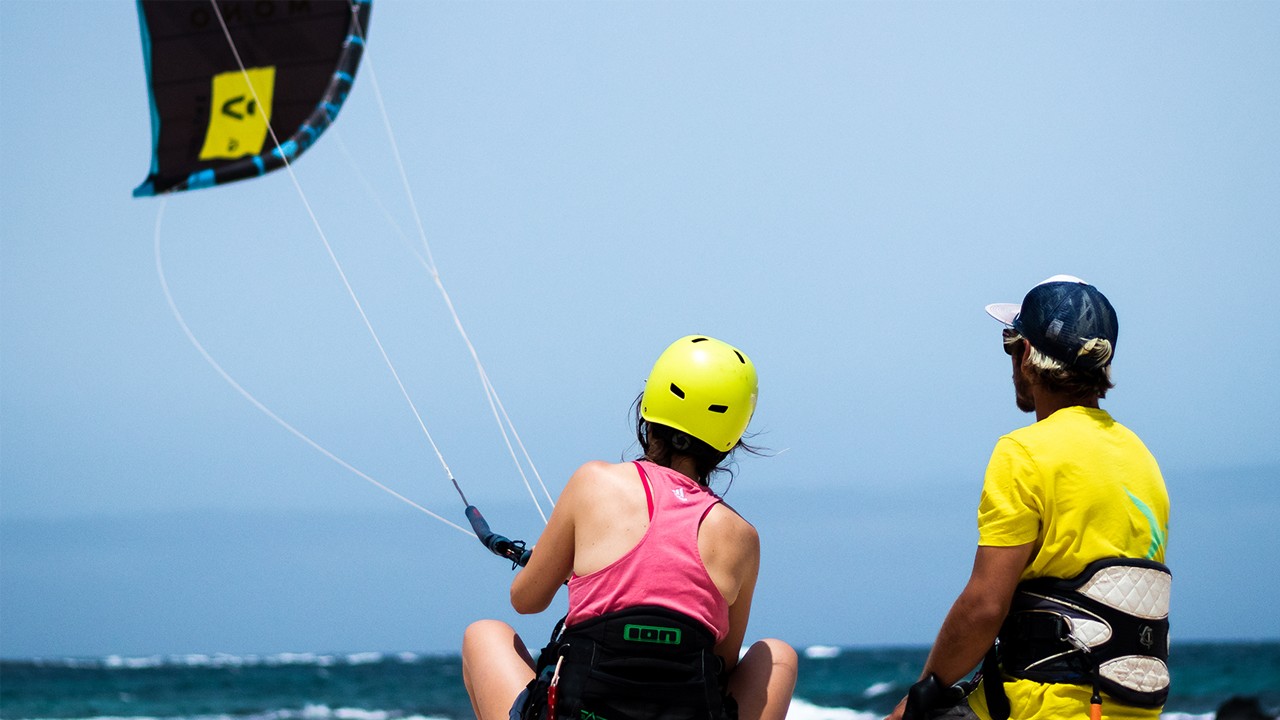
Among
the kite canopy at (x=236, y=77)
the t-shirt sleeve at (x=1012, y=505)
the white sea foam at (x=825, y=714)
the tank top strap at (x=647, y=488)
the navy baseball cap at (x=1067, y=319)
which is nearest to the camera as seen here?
the t-shirt sleeve at (x=1012, y=505)

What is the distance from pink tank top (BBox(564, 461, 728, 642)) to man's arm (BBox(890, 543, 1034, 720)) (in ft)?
1.97

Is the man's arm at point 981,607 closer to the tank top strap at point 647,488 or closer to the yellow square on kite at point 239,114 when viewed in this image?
the tank top strap at point 647,488

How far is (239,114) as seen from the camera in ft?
28.7

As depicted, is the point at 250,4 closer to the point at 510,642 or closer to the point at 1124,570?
the point at 510,642

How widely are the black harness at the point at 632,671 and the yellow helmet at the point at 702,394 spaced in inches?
23.9

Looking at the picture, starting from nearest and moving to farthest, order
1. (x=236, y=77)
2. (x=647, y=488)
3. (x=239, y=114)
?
1. (x=647, y=488)
2. (x=239, y=114)
3. (x=236, y=77)

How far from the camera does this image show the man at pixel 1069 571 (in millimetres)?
3107

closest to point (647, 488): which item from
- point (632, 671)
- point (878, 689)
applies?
point (632, 671)

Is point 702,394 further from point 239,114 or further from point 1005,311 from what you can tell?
point 239,114

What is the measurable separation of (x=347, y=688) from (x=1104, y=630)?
1393 inches

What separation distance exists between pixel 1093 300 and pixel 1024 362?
0.24 m

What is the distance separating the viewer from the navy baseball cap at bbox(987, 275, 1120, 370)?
327 cm

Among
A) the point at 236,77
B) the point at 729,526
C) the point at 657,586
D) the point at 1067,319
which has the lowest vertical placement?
the point at 657,586

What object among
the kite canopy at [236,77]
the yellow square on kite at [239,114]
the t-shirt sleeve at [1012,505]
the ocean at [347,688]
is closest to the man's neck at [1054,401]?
the t-shirt sleeve at [1012,505]
